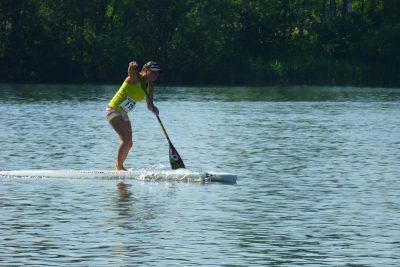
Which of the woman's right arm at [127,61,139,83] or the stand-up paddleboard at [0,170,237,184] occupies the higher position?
the woman's right arm at [127,61,139,83]

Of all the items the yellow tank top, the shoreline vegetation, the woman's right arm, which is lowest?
the shoreline vegetation

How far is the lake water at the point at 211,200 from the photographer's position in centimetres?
1445

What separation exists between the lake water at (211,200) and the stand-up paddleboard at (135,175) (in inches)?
4.9

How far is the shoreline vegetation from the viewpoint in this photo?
93.2 meters

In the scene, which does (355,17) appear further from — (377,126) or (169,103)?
Answer: (377,126)

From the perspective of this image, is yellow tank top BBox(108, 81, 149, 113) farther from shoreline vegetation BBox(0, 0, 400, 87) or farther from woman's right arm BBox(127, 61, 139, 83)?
shoreline vegetation BBox(0, 0, 400, 87)

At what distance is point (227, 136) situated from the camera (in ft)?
119

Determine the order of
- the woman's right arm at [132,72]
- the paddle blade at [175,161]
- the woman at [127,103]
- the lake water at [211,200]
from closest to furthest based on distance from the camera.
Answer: the lake water at [211,200], the woman's right arm at [132,72], the woman at [127,103], the paddle blade at [175,161]

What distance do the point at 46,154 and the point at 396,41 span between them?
241ft

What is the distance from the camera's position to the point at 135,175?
2227 cm

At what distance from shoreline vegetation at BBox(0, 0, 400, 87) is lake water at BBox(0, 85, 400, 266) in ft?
173

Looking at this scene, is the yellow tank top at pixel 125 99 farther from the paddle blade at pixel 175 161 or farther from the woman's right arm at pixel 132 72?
the paddle blade at pixel 175 161

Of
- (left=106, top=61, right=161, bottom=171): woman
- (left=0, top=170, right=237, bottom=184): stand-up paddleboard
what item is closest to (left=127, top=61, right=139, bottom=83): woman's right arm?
(left=106, top=61, right=161, bottom=171): woman

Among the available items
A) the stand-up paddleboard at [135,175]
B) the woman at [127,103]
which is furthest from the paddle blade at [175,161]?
the woman at [127,103]
